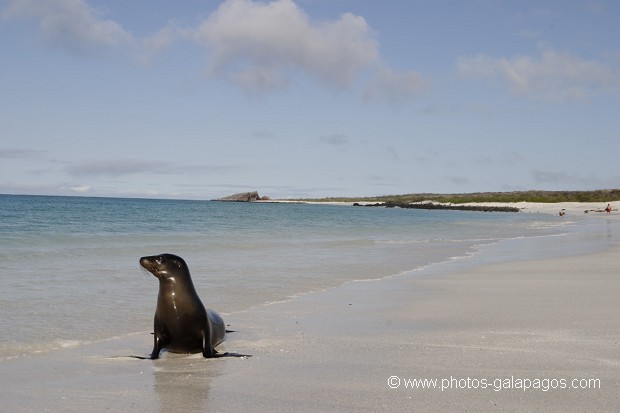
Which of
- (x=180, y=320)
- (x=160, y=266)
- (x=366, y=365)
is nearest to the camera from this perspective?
(x=366, y=365)

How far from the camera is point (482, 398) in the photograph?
4.96 m

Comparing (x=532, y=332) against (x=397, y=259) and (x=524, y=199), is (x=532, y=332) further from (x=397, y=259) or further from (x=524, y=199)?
(x=524, y=199)

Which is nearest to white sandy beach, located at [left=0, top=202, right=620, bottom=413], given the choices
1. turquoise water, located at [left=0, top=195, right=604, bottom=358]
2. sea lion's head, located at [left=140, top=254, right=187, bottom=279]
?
sea lion's head, located at [left=140, top=254, right=187, bottom=279]

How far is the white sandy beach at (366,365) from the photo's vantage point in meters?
4.89

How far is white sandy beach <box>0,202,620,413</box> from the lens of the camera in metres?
4.89

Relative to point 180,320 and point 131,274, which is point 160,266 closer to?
point 180,320

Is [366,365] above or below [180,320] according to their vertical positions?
below

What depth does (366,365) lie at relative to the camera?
6.02 metres

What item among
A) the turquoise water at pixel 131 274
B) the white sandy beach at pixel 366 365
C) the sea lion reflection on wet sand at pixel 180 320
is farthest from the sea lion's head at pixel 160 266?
the turquoise water at pixel 131 274

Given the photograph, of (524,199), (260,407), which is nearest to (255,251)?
(260,407)

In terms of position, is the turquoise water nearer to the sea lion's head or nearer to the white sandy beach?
the white sandy beach

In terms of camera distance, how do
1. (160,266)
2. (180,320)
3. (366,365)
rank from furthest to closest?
(160,266) < (180,320) < (366,365)

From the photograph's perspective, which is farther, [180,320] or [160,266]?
[160,266]

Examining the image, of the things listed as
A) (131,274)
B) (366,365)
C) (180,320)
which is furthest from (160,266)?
(131,274)
